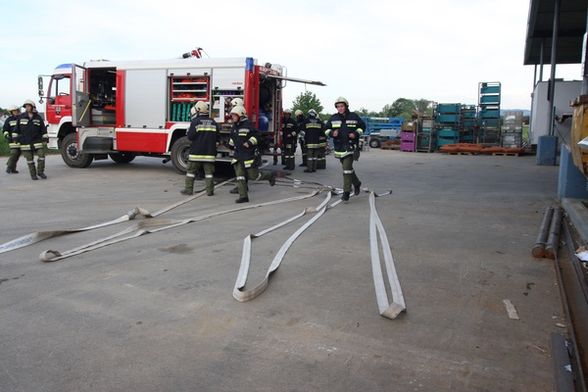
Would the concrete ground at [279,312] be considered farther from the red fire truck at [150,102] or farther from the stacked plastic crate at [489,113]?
the stacked plastic crate at [489,113]

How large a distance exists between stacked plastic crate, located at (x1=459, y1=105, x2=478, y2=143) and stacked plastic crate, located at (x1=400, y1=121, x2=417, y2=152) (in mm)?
2450

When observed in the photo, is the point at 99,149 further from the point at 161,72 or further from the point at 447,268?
the point at 447,268

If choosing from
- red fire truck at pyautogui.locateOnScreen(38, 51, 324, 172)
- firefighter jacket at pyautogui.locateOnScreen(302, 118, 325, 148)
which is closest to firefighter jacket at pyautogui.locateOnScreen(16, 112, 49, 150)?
red fire truck at pyautogui.locateOnScreen(38, 51, 324, 172)

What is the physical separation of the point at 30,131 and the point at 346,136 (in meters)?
7.03

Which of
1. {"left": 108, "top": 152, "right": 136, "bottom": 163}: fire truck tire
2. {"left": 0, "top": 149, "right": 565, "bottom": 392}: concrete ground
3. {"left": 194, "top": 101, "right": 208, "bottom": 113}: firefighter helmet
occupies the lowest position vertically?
{"left": 0, "top": 149, "right": 565, "bottom": 392}: concrete ground

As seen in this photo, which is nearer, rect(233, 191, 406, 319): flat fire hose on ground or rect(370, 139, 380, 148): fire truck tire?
rect(233, 191, 406, 319): flat fire hose on ground

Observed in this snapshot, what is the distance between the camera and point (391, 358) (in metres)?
2.97

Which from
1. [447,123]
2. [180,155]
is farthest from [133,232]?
[447,123]

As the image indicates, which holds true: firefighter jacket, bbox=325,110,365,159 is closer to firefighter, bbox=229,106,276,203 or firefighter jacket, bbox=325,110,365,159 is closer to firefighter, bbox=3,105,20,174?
firefighter, bbox=229,106,276,203

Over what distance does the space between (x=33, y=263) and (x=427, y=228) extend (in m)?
4.48

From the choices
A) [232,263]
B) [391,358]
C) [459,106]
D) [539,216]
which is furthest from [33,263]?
[459,106]

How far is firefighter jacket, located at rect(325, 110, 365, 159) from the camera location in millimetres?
8656

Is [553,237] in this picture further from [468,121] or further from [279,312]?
[468,121]

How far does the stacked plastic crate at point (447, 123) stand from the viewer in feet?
83.9
